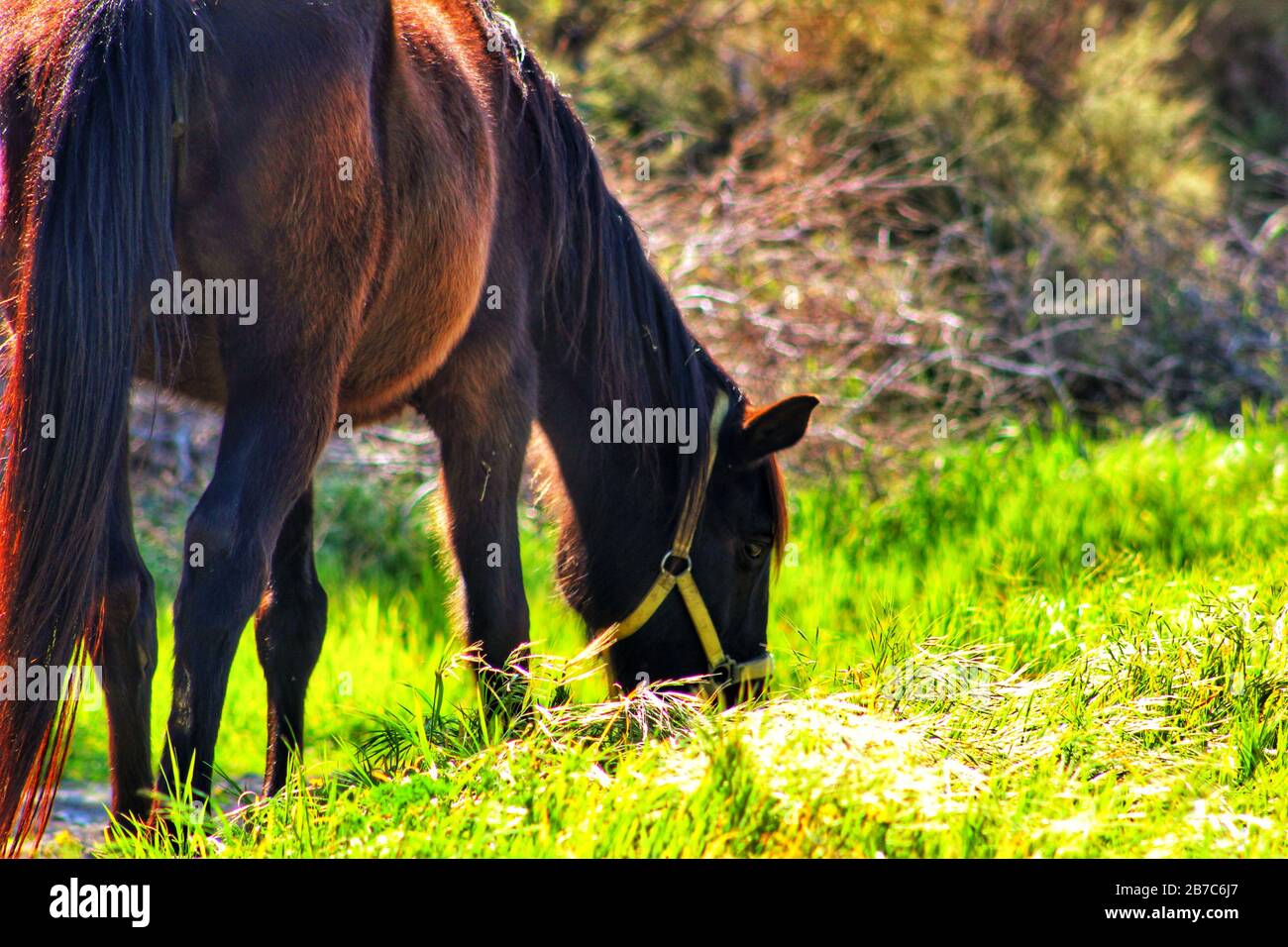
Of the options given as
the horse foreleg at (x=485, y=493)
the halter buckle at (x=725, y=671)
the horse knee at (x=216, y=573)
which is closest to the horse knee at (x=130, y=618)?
the horse knee at (x=216, y=573)

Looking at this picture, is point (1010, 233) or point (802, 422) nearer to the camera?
point (802, 422)

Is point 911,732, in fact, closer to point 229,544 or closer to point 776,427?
point 776,427

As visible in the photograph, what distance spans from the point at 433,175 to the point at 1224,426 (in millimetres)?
5674

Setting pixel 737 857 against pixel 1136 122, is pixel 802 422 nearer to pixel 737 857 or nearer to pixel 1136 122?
pixel 737 857

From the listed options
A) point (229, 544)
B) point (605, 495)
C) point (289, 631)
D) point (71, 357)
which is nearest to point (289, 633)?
point (289, 631)

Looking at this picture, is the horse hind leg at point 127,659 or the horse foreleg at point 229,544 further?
the horse hind leg at point 127,659

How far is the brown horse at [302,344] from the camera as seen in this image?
2.72 m

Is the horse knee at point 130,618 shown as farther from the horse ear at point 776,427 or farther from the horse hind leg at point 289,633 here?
the horse ear at point 776,427

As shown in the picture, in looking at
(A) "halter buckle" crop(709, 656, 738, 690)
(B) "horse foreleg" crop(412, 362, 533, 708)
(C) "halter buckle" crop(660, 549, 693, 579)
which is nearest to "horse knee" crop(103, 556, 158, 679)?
(B) "horse foreleg" crop(412, 362, 533, 708)

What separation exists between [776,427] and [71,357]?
2.10 metres

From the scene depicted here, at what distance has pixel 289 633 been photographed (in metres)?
4.09

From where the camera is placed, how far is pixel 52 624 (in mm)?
2707

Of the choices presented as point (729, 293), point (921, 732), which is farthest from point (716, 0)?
point (921, 732)

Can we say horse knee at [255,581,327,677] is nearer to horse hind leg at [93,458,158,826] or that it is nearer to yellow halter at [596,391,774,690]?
horse hind leg at [93,458,158,826]
